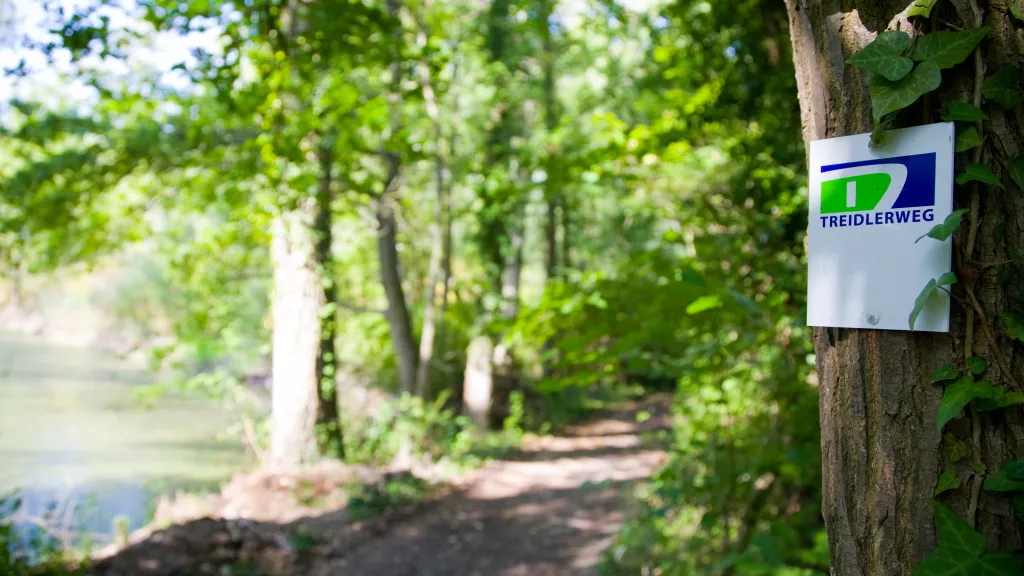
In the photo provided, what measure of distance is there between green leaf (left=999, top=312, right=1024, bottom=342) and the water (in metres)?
7.17

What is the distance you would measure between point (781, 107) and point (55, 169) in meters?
6.06

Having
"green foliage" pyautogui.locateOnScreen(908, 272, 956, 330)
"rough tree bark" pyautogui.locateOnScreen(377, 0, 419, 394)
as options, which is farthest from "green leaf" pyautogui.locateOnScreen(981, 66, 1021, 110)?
"rough tree bark" pyautogui.locateOnScreen(377, 0, 419, 394)

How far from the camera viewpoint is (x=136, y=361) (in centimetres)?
2270

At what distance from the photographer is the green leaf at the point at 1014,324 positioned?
1026mm

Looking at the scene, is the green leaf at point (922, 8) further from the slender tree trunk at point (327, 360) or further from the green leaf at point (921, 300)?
the slender tree trunk at point (327, 360)

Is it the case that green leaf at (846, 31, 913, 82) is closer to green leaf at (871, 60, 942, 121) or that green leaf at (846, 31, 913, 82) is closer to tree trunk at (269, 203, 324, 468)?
green leaf at (871, 60, 942, 121)

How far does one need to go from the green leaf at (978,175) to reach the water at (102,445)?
23.6ft

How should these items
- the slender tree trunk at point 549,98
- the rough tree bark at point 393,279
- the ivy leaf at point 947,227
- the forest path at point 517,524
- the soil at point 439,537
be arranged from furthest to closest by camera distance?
the rough tree bark at point 393,279
the slender tree trunk at point 549,98
the forest path at point 517,524
the soil at point 439,537
the ivy leaf at point 947,227

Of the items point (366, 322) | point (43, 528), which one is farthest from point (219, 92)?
point (366, 322)

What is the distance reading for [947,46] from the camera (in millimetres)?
1063

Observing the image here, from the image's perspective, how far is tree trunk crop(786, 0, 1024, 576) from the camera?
3.49 feet

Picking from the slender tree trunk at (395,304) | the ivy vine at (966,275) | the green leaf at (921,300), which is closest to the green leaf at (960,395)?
the ivy vine at (966,275)

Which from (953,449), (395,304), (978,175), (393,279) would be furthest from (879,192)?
(395,304)

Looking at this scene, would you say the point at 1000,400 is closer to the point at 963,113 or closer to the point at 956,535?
the point at 956,535
